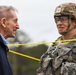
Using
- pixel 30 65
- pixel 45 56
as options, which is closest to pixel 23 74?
pixel 30 65

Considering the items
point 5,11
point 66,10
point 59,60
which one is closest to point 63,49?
point 59,60

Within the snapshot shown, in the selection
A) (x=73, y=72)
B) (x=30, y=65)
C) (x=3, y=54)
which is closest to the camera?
(x=3, y=54)

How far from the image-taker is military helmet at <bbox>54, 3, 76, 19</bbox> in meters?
6.77

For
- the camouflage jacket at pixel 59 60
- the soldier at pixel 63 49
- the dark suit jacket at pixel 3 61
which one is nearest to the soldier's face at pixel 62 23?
the soldier at pixel 63 49

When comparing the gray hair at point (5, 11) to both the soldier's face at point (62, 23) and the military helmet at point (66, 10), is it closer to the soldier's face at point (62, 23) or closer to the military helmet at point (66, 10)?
the soldier's face at point (62, 23)

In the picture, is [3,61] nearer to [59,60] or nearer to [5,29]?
[5,29]

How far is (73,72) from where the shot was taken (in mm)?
6453

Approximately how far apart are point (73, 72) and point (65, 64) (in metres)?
0.15

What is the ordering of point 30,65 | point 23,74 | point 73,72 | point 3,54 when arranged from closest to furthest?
1. point 3,54
2. point 73,72
3. point 23,74
4. point 30,65

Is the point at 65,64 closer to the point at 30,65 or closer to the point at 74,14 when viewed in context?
the point at 74,14

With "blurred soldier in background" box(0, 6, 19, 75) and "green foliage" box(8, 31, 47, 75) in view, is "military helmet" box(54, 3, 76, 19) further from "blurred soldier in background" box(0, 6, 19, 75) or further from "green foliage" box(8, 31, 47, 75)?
"green foliage" box(8, 31, 47, 75)

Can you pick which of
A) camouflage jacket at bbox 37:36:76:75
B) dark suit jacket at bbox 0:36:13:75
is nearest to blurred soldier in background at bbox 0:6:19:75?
dark suit jacket at bbox 0:36:13:75

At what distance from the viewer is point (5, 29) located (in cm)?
555

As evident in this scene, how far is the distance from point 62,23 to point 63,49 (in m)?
0.34
